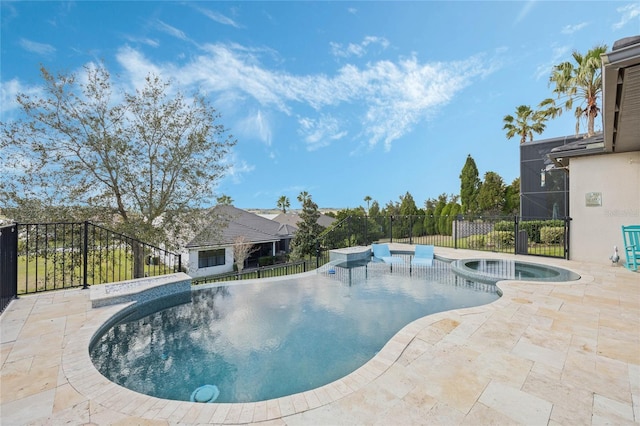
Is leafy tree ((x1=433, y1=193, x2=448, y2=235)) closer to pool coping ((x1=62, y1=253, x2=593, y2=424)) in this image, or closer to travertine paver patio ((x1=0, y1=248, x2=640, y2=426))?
travertine paver patio ((x1=0, y1=248, x2=640, y2=426))

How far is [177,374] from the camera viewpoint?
344 cm

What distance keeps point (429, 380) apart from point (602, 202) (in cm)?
953

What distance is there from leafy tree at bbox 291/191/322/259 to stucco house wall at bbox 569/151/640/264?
14214mm

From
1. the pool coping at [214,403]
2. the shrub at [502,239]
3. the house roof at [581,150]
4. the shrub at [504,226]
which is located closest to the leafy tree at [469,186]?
the shrub at [504,226]

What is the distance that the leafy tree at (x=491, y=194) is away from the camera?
2161 cm

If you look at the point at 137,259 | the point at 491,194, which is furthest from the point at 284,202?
the point at 137,259

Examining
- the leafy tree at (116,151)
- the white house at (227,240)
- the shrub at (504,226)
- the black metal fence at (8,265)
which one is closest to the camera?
the black metal fence at (8,265)

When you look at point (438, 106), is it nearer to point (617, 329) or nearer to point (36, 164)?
point (617, 329)

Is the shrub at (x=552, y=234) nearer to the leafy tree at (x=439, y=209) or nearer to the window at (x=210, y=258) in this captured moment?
the leafy tree at (x=439, y=209)

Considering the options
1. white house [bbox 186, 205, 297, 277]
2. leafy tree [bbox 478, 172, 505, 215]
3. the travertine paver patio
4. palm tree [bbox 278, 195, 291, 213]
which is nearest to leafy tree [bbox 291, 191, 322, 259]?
white house [bbox 186, 205, 297, 277]

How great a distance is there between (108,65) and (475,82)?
1675 centimetres

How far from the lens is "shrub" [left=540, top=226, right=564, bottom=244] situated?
491 inches

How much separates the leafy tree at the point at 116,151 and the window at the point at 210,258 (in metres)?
8.54

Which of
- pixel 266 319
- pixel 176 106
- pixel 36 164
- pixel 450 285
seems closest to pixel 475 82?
pixel 450 285
